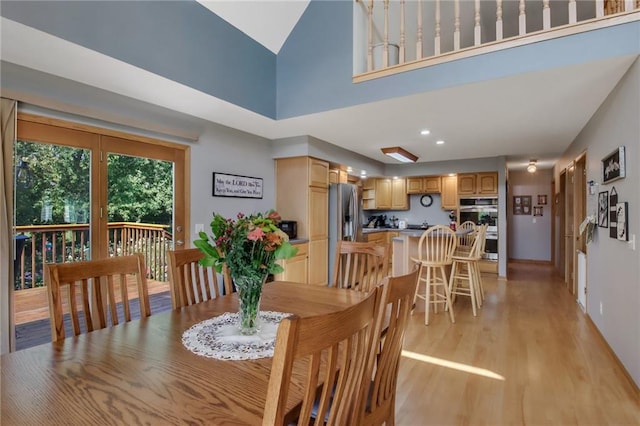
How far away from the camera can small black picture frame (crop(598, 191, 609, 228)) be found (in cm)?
290

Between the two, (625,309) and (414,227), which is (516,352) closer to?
(625,309)

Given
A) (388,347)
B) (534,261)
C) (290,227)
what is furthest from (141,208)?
(534,261)

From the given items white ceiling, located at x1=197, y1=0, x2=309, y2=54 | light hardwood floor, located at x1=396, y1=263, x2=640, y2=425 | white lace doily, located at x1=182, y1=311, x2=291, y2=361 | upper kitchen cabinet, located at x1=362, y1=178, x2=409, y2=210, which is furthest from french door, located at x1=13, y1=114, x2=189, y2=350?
upper kitchen cabinet, located at x1=362, y1=178, x2=409, y2=210

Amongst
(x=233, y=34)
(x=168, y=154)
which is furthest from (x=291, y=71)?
(x=168, y=154)

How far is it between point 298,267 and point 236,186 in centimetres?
137

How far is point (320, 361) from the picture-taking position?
79 cm

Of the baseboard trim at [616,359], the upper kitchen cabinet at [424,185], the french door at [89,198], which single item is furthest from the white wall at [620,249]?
the french door at [89,198]

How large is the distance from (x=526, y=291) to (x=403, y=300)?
4972mm

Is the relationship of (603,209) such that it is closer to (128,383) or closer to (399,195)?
(128,383)

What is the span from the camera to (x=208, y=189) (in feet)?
12.4

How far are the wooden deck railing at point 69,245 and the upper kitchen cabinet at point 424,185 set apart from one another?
17.0ft

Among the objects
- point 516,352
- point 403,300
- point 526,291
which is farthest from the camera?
point 526,291

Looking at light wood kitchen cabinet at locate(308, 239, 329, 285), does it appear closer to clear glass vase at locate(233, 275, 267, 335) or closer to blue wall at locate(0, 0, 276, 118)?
blue wall at locate(0, 0, 276, 118)

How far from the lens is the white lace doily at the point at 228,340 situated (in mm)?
1164
